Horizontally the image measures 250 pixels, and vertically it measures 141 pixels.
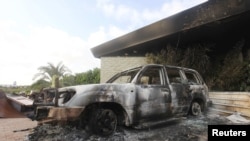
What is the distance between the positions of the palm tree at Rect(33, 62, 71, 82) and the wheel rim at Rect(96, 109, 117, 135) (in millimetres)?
8938

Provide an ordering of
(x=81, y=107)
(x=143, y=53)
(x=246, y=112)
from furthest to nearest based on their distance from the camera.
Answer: (x=143, y=53) < (x=246, y=112) < (x=81, y=107)

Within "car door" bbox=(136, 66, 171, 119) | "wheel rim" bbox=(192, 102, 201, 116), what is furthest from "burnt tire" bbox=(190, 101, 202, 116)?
"car door" bbox=(136, 66, 171, 119)

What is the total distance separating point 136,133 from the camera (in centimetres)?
481

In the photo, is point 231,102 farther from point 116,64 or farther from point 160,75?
point 116,64

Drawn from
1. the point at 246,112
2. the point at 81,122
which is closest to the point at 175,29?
the point at 246,112

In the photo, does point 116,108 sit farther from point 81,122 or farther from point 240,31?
point 240,31

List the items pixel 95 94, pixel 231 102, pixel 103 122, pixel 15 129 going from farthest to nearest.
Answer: pixel 231 102 < pixel 15 129 < pixel 103 122 < pixel 95 94

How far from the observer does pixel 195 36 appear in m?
7.68

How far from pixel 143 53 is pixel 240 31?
3.55m

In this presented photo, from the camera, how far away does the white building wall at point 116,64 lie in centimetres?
920

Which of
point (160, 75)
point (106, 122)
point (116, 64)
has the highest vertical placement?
point (116, 64)

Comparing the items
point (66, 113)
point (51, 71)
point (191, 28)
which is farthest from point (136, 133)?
point (51, 71)

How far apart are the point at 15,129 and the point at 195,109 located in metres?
4.34

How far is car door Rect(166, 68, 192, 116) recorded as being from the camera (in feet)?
17.2
